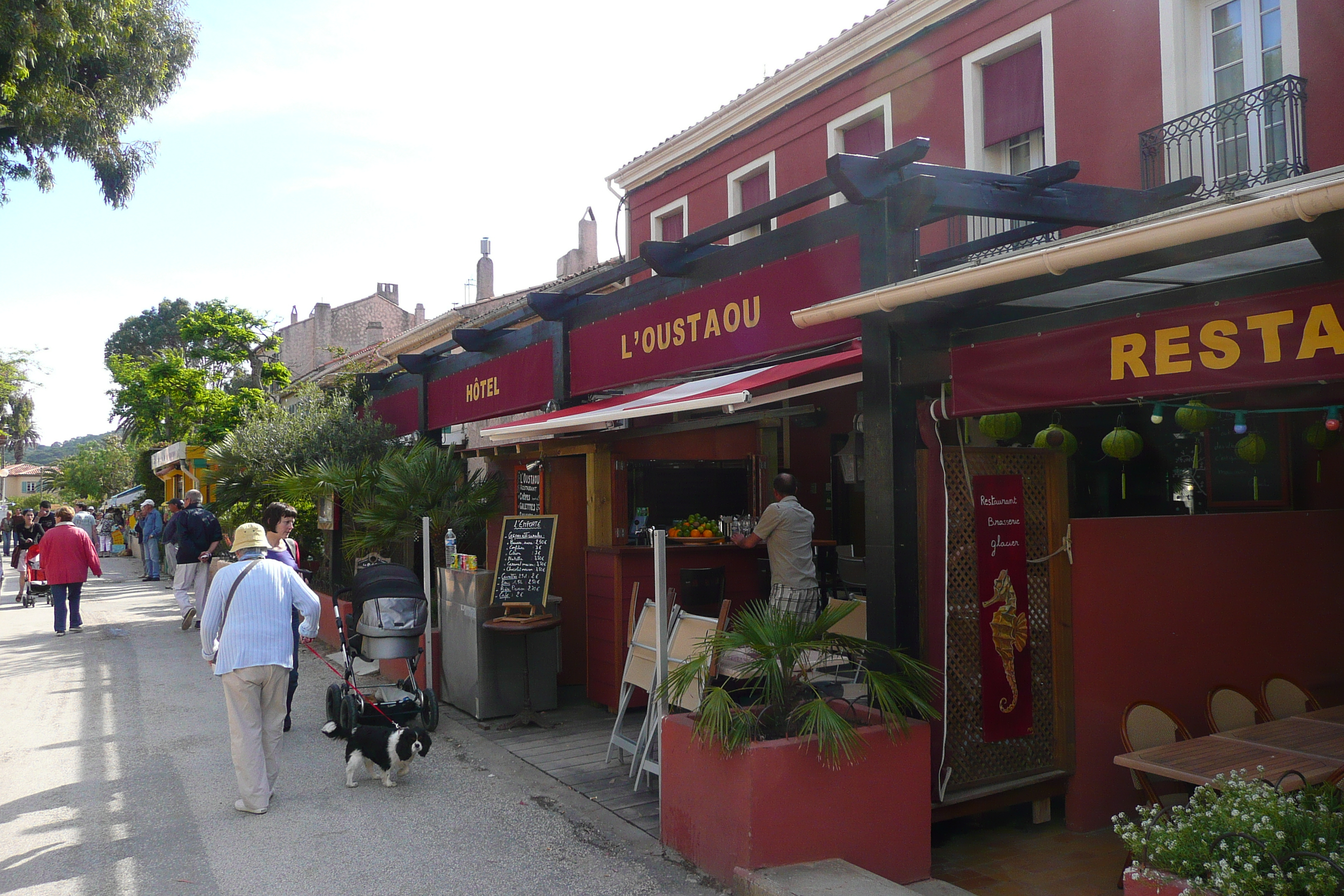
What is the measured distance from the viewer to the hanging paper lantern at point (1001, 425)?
21.2 ft

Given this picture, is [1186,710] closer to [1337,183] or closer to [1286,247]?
[1286,247]

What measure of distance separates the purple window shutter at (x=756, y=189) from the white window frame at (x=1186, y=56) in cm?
592

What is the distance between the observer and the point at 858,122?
42.3ft

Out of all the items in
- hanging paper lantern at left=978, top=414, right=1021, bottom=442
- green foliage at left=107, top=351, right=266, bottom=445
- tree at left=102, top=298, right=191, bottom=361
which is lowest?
hanging paper lantern at left=978, top=414, right=1021, bottom=442

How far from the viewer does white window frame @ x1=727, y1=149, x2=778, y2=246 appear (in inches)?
562

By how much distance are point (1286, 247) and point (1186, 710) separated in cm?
298

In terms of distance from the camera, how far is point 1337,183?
9.14ft

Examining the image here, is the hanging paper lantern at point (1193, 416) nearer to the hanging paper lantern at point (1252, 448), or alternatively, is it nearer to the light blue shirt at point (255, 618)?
the hanging paper lantern at point (1252, 448)

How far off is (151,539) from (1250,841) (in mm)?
22796

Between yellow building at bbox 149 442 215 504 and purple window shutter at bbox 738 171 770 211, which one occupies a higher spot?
purple window shutter at bbox 738 171 770 211

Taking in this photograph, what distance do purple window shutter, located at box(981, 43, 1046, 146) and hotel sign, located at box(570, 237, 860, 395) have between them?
5628 mm

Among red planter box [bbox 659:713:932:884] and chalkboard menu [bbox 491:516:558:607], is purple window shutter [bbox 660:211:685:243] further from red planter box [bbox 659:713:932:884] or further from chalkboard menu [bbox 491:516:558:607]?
red planter box [bbox 659:713:932:884]

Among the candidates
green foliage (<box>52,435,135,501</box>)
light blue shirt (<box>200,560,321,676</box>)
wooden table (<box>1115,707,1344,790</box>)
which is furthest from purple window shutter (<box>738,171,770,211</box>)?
green foliage (<box>52,435,135,501</box>)

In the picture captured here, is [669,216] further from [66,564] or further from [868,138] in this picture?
[66,564]
